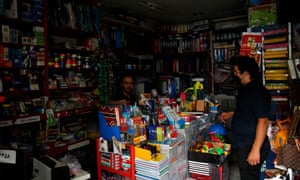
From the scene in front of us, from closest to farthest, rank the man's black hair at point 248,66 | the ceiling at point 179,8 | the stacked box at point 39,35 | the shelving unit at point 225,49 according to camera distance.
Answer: the man's black hair at point 248,66, the stacked box at point 39,35, the ceiling at point 179,8, the shelving unit at point 225,49

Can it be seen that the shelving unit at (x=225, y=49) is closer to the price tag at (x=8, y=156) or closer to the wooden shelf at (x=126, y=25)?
the wooden shelf at (x=126, y=25)

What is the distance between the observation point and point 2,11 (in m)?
2.32

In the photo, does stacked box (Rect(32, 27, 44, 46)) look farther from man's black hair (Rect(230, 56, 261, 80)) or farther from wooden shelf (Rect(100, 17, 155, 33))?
man's black hair (Rect(230, 56, 261, 80))

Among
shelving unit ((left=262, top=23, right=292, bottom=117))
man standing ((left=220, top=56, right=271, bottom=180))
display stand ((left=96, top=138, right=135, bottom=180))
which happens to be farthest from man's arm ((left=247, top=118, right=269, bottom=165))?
shelving unit ((left=262, top=23, right=292, bottom=117))

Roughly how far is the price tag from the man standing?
5.72 feet

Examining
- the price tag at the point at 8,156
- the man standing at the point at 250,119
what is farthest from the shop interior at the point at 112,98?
the man standing at the point at 250,119

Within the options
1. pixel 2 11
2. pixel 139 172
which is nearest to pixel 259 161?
pixel 139 172

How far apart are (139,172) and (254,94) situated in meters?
1.15

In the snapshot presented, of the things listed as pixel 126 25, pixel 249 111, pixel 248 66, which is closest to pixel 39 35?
pixel 126 25

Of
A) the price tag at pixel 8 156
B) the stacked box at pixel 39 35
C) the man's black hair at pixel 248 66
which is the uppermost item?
the stacked box at pixel 39 35

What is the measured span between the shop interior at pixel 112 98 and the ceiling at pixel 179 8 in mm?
22

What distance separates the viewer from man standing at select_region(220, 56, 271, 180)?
1790 mm

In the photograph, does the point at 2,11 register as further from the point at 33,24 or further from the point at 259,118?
the point at 259,118

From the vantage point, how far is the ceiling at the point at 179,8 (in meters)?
3.84
